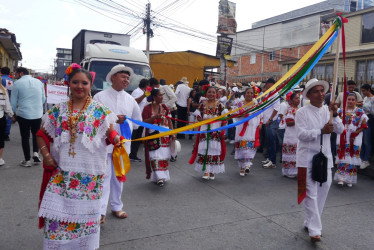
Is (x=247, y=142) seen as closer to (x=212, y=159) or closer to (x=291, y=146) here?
(x=291, y=146)

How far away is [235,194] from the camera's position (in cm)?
543

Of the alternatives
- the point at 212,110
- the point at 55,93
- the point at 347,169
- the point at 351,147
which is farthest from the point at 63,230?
the point at 55,93

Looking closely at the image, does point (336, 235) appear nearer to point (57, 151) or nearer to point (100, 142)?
point (100, 142)

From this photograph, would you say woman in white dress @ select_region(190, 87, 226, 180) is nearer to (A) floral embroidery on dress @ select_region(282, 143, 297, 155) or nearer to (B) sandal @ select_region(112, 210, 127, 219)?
(A) floral embroidery on dress @ select_region(282, 143, 297, 155)

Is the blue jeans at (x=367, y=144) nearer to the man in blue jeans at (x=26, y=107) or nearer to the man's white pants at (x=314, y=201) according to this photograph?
the man's white pants at (x=314, y=201)

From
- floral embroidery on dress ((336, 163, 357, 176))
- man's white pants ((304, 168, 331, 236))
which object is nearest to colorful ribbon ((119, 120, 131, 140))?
man's white pants ((304, 168, 331, 236))

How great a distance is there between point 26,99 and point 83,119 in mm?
4494

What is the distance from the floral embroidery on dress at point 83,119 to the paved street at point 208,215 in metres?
1.39

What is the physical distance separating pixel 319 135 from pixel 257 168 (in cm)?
382

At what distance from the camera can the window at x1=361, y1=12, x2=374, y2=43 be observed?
19.9 meters

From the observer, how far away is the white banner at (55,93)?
980 centimetres

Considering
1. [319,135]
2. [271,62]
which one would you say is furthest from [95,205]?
[271,62]

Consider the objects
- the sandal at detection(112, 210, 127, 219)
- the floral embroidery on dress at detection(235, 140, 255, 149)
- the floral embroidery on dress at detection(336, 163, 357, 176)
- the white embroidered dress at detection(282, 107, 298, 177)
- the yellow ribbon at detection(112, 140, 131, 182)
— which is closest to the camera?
the yellow ribbon at detection(112, 140, 131, 182)

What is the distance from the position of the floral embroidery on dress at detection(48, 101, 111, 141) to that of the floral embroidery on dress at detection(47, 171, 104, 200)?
33 centimetres
